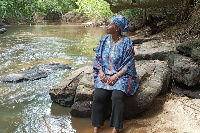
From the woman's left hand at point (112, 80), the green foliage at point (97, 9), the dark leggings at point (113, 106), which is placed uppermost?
the green foliage at point (97, 9)

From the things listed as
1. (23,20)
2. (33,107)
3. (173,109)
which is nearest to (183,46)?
(173,109)

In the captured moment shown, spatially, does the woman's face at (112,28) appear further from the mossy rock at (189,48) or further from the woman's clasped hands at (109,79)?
the mossy rock at (189,48)

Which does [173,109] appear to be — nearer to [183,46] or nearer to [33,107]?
[183,46]

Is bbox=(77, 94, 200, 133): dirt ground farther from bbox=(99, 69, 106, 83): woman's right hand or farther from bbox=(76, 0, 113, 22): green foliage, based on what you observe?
bbox=(76, 0, 113, 22): green foliage

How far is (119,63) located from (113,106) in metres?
0.61

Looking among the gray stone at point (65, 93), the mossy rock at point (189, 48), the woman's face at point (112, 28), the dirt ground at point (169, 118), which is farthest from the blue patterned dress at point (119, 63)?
the mossy rock at point (189, 48)

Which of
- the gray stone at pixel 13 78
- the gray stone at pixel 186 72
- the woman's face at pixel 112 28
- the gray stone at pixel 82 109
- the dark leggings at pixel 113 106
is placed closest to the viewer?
the dark leggings at pixel 113 106

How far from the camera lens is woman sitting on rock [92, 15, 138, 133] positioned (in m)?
2.75

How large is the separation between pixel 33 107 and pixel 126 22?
89.6 inches

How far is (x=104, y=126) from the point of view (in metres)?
3.06

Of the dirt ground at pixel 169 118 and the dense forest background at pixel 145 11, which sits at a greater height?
the dense forest background at pixel 145 11

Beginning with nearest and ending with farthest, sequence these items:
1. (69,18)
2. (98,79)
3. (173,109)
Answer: (98,79) → (173,109) → (69,18)

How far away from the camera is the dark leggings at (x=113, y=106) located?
107 inches

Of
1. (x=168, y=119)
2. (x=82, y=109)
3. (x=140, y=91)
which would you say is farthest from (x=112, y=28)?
(x=168, y=119)
